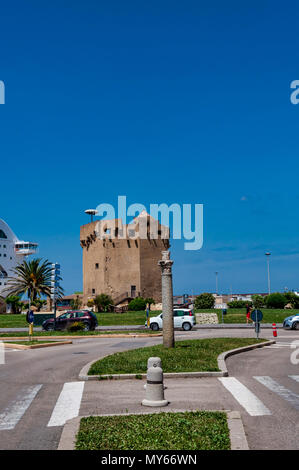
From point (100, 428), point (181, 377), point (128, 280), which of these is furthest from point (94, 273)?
point (100, 428)

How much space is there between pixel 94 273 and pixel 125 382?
2629 inches

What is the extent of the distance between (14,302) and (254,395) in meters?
72.5

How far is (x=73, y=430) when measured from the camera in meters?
6.71

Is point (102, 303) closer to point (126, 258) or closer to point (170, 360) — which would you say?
point (126, 258)

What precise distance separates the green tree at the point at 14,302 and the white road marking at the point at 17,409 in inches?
2654

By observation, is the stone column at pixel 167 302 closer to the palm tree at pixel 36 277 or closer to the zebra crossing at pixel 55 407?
the zebra crossing at pixel 55 407

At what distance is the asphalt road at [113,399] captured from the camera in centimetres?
682

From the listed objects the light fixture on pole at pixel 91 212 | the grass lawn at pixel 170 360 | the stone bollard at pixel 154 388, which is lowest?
the grass lawn at pixel 170 360

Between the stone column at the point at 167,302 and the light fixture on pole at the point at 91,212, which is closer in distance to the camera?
the stone column at the point at 167,302

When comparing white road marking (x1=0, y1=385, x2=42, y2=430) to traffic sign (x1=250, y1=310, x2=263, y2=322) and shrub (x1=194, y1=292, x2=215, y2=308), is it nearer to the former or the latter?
traffic sign (x1=250, y1=310, x2=263, y2=322)

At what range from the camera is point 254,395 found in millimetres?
9789

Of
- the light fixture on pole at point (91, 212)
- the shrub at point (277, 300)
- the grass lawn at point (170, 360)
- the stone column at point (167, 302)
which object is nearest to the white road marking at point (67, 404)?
the grass lawn at point (170, 360)
